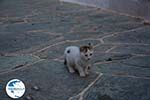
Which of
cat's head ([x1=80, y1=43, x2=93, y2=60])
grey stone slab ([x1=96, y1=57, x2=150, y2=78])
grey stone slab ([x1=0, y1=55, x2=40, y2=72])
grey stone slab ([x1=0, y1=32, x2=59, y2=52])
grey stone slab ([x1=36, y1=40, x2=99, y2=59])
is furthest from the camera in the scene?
grey stone slab ([x1=0, y1=32, x2=59, y2=52])

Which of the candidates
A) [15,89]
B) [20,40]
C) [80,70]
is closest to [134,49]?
[80,70]

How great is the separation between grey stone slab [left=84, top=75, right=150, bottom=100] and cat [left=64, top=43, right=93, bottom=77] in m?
0.29

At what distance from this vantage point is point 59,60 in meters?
5.46

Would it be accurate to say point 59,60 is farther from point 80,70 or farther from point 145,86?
point 145,86

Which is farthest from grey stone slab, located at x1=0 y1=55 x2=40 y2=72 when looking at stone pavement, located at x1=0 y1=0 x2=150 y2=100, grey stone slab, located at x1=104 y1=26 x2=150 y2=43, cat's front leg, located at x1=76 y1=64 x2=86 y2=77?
grey stone slab, located at x1=104 y1=26 x2=150 y2=43

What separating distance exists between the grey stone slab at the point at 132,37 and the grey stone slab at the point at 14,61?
1731 millimetres

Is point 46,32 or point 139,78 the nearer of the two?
point 139,78

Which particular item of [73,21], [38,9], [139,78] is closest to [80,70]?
[139,78]

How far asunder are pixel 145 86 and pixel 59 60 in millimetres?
1690

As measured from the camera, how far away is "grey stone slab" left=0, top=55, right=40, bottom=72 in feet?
17.1

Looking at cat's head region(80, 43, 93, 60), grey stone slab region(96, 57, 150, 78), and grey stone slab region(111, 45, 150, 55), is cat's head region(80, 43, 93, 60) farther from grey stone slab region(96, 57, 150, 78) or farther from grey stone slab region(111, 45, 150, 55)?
grey stone slab region(111, 45, 150, 55)

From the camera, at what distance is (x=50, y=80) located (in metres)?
4.61

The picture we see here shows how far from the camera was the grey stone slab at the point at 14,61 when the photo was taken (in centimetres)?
521

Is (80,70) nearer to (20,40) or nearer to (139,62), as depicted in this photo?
(139,62)
